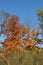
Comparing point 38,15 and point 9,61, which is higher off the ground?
point 38,15

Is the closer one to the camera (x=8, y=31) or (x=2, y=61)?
(x=2, y=61)

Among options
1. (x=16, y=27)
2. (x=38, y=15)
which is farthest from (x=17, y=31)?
(x=38, y=15)

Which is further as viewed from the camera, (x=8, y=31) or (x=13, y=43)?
(x=8, y=31)

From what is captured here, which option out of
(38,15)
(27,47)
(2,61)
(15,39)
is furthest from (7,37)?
(2,61)

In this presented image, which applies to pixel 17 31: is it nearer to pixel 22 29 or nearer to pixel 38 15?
pixel 22 29

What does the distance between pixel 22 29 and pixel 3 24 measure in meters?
3.77

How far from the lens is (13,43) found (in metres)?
32.5

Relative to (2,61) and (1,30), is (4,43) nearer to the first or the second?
(1,30)

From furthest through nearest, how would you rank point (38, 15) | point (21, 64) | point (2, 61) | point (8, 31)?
point (38, 15) < point (8, 31) < point (2, 61) < point (21, 64)

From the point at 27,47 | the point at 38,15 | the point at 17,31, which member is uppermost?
the point at 38,15

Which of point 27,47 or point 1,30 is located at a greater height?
point 1,30

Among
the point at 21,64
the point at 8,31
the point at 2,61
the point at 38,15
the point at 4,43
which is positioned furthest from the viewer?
the point at 38,15

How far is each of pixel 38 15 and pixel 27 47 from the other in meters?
17.9

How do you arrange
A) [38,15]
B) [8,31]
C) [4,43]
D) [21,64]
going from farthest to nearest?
[38,15]
[8,31]
[4,43]
[21,64]
